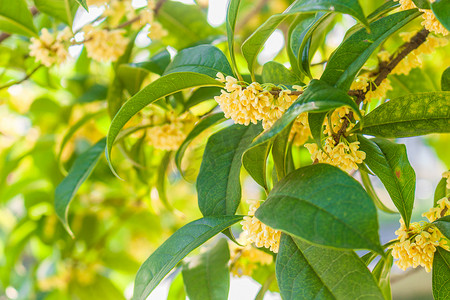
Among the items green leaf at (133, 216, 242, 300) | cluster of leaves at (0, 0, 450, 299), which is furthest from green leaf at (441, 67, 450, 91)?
green leaf at (133, 216, 242, 300)

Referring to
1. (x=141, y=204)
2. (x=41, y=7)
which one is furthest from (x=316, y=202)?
(x=141, y=204)

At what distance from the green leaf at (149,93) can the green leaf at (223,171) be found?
4.4 inches

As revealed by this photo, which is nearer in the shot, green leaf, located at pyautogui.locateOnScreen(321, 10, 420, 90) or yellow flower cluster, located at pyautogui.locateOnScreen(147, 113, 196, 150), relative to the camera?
green leaf, located at pyautogui.locateOnScreen(321, 10, 420, 90)

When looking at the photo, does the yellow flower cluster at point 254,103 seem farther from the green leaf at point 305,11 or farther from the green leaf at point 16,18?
the green leaf at point 16,18

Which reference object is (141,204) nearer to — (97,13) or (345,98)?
(97,13)

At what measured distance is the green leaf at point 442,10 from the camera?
0.41m

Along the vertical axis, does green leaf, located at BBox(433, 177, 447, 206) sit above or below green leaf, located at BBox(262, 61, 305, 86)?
below

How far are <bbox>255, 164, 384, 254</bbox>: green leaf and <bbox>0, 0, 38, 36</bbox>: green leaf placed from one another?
2.21 feet

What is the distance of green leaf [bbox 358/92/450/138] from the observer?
49 cm

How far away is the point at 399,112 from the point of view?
516 mm

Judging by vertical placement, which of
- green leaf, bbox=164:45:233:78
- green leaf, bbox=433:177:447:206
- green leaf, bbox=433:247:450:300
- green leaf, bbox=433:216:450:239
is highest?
green leaf, bbox=164:45:233:78

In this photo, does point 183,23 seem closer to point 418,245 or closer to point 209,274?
point 209,274

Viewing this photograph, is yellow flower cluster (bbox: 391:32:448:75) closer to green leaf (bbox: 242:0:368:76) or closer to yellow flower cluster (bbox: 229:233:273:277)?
green leaf (bbox: 242:0:368:76)

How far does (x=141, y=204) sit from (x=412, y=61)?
893mm
